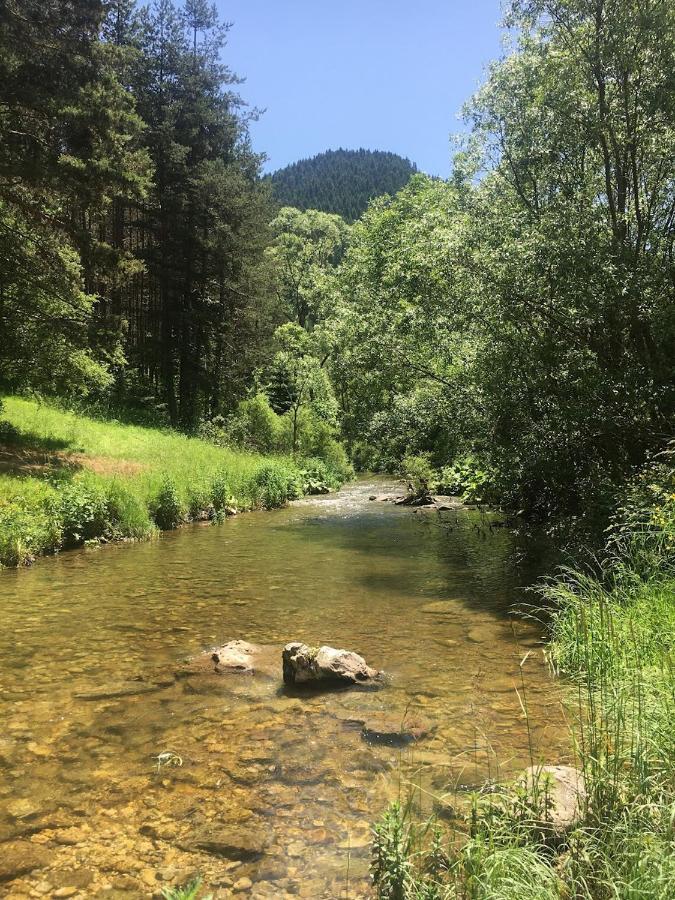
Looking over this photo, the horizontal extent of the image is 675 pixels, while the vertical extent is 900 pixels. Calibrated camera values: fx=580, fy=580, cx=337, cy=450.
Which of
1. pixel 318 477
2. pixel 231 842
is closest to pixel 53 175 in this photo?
pixel 231 842

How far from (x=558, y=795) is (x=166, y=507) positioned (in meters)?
13.1

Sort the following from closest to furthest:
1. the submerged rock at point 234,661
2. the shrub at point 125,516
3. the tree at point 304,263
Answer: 1. the submerged rock at point 234,661
2. the shrub at point 125,516
3. the tree at point 304,263

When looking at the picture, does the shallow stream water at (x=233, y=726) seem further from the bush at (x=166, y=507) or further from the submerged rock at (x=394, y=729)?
the bush at (x=166, y=507)

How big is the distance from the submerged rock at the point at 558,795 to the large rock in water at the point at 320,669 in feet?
8.31

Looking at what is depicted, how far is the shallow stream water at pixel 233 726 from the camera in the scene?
3.32 meters

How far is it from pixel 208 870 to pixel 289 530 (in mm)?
12335

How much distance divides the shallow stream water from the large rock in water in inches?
8.9

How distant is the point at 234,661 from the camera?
239 inches

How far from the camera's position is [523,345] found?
1136cm

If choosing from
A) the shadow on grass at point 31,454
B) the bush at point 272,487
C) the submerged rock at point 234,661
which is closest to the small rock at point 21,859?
the submerged rock at point 234,661

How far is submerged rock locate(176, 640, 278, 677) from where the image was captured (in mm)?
5988

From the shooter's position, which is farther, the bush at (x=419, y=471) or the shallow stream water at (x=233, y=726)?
the bush at (x=419, y=471)

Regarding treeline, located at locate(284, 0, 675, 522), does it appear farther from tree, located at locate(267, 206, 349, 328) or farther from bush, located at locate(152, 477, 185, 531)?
tree, located at locate(267, 206, 349, 328)

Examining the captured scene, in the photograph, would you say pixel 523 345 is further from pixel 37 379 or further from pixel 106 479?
pixel 37 379
